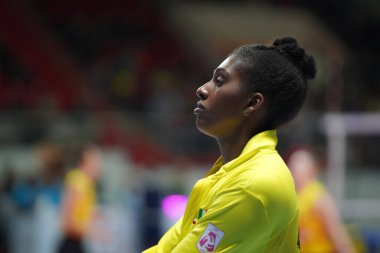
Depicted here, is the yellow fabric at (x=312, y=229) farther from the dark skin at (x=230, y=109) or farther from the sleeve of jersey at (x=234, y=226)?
the sleeve of jersey at (x=234, y=226)

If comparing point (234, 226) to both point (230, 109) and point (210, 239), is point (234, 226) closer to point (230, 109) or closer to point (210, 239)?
point (210, 239)

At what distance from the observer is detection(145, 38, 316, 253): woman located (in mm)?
2701

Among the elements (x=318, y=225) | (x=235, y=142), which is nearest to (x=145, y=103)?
(x=318, y=225)

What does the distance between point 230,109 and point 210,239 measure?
0.43m

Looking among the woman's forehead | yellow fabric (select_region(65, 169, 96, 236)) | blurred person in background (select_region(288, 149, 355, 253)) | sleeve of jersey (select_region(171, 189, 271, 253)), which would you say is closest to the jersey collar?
sleeve of jersey (select_region(171, 189, 271, 253))

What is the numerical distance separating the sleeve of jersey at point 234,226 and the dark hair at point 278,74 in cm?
36

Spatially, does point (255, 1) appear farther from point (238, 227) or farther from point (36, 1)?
point (238, 227)

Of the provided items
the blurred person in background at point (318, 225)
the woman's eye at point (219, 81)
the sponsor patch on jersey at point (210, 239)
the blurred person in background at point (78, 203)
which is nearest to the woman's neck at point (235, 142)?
the woman's eye at point (219, 81)

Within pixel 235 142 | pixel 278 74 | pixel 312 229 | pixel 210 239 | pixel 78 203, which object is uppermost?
pixel 278 74

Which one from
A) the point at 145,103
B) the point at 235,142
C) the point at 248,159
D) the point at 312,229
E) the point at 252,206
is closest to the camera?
the point at 252,206

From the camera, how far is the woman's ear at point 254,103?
2887 millimetres

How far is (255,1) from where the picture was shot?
23125 mm

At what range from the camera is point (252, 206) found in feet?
8.81

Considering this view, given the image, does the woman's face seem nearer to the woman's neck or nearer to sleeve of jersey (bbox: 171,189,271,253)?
the woman's neck
